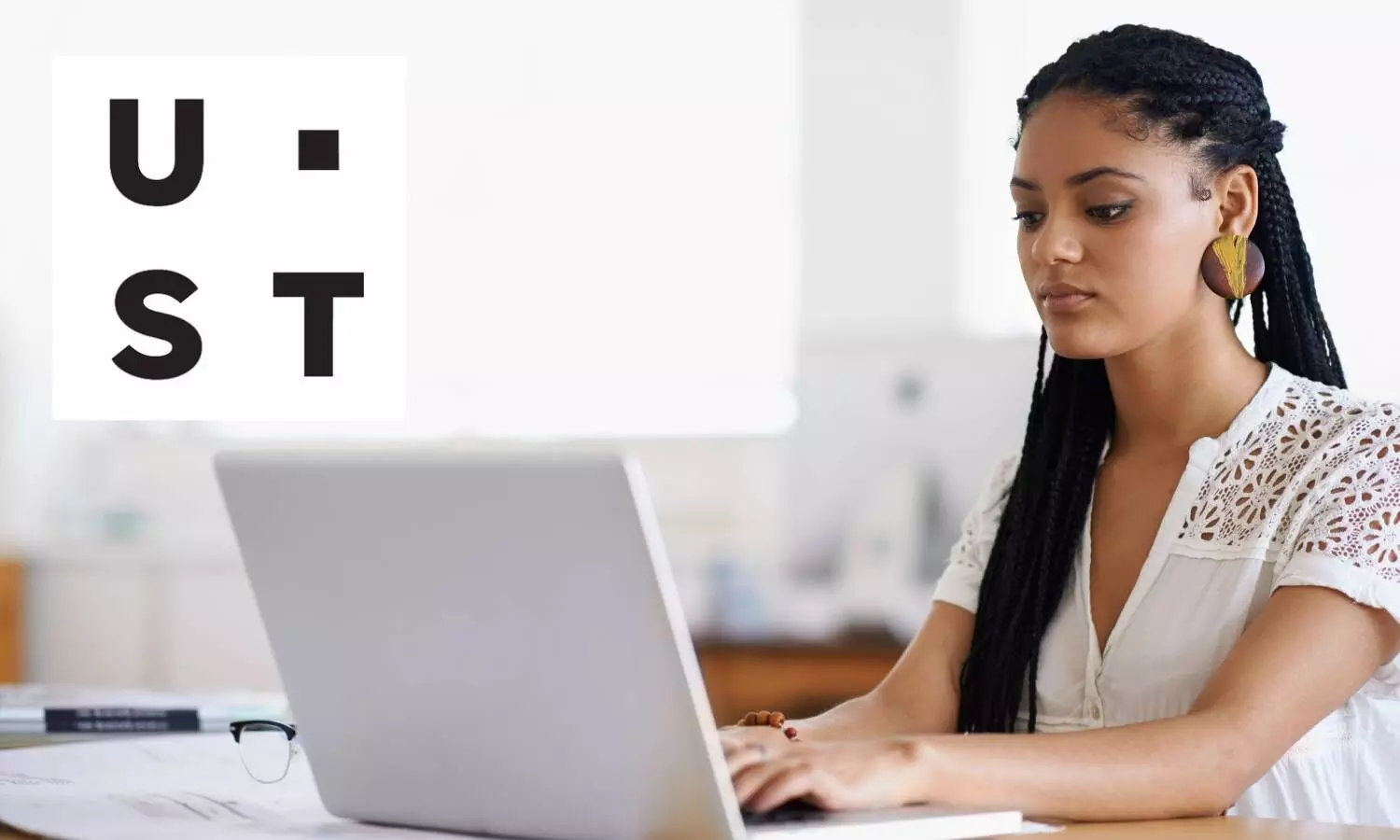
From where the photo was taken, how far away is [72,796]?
116cm

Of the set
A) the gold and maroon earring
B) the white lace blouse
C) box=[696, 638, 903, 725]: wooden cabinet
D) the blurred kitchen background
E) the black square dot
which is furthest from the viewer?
the black square dot

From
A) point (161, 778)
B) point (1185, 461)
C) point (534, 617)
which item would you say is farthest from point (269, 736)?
point (1185, 461)

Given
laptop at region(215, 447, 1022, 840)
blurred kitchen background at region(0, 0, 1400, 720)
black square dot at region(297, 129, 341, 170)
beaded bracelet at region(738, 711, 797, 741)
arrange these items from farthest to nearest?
black square dot at region(297, 129, 341, 170), blurred kitchen background at region(0, 0, 1400, 720), beaded bracelet at region(738, 711, 797, 741), laptop at region(215, 447, 1022, 840)

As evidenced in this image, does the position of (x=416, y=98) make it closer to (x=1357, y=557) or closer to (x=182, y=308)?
(x=182, y=308)

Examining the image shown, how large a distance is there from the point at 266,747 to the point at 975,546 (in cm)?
69

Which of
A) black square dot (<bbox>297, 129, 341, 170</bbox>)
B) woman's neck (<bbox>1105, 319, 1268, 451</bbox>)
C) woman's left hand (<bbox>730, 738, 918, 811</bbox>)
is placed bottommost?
woman's left hand (<bbox>730, 738, 918, 811</bbox>)

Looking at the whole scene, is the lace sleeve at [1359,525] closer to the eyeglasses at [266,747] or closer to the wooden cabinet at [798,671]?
the eyeglasses at [266,747]

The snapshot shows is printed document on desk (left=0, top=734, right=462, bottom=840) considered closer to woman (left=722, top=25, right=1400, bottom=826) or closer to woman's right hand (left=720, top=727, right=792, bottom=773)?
woman's right hand (left=720, top=727, right=792, bottom=773)

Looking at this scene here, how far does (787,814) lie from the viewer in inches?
38.3

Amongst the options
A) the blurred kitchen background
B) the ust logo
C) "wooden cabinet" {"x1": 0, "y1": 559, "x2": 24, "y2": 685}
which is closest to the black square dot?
the ust logo

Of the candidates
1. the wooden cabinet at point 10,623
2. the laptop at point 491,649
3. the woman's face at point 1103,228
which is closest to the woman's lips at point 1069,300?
the woman's face at point 1103,228

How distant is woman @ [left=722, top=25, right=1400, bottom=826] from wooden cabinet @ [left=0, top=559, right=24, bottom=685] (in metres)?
3.48

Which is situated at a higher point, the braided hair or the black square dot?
the black square dot

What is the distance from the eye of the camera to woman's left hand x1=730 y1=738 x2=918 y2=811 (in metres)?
0.97
